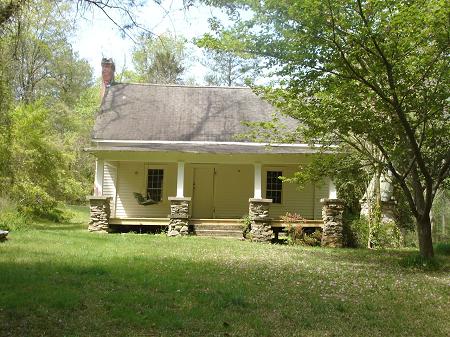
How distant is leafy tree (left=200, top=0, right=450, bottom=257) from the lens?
8.59 meters

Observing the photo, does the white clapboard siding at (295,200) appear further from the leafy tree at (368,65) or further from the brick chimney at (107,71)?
the brick chimney at (107,71)

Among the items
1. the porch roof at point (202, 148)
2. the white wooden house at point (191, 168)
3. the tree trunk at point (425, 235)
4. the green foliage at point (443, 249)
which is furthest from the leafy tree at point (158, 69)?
the tree trunk at point (425, 235)

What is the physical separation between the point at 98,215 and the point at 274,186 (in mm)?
6926

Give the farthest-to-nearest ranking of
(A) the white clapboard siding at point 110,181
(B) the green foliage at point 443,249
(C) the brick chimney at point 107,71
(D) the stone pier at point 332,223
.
Result: (C) the brick chimney at point 107,71 → (A) the white clapboard siding at point 110,181 → (D) the stone pier at point 332,223 → (B) the green foliage at point 443,249

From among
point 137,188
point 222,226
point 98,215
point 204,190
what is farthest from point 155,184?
point 222,226

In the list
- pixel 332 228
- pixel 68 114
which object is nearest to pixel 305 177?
pixel 332 228

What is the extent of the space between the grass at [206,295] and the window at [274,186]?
27.0 feet

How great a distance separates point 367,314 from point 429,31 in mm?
5278

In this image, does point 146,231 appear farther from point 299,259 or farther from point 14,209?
point 299,259

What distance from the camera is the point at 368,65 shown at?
379 inches

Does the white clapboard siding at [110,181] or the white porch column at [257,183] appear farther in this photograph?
the white clapboard siding at [110,181]

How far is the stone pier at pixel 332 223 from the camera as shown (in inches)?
623

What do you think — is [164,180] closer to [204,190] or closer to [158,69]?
[204,190]

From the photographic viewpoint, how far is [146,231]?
1797 cm
